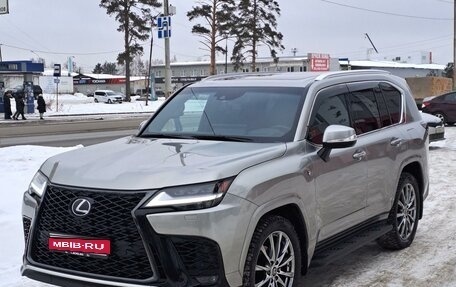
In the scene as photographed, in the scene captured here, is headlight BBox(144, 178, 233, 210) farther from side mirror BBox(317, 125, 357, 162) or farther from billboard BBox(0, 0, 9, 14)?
billboard BBox(0, 0, 9, 14)

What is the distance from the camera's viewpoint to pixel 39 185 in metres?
4.01

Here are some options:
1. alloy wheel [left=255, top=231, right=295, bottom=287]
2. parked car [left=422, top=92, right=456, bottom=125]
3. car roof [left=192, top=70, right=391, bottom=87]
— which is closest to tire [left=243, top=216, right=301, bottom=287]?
alloy wheel [left=255, top=231, right=295, bottom=287]

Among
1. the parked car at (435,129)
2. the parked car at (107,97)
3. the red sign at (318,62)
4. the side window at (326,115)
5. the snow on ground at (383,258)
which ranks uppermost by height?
the red sign at (318,62)

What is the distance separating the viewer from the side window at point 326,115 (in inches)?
180

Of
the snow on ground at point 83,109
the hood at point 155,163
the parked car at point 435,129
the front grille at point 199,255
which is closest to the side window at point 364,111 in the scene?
the hood at point 155,163

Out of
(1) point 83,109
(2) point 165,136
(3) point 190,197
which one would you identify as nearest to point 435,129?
(2) point 165,136

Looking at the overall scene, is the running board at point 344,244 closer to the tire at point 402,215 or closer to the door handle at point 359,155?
the tire at point 402,215

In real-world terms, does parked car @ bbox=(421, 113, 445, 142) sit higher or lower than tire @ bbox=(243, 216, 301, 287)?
higher

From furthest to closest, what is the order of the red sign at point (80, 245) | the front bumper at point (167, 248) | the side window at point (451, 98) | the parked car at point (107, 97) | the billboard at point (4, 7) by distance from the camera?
the parked car at point (107, 97)
the side window at point (451, 98)
the billboard at point (4, 7)
the red sign at point (80, 245)
the front bumper at point (167, 248)

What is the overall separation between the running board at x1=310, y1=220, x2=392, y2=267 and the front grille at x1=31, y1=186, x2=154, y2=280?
164 centimetres

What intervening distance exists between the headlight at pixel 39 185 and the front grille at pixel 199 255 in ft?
3.71

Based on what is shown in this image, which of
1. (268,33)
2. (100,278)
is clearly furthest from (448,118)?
(268,33)

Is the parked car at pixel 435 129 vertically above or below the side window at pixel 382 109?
below

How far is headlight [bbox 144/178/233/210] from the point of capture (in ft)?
11.1
